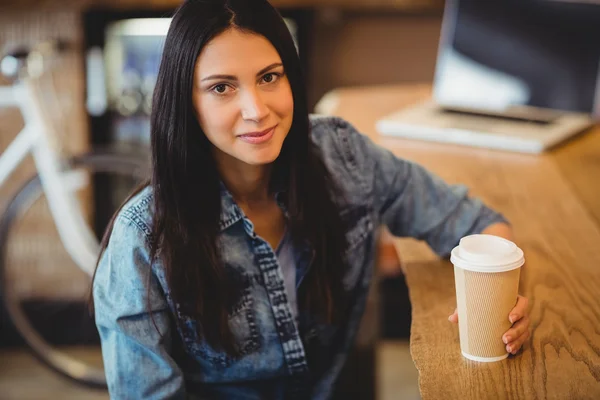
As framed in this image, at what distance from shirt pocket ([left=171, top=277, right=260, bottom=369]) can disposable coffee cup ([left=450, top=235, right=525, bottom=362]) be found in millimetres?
358

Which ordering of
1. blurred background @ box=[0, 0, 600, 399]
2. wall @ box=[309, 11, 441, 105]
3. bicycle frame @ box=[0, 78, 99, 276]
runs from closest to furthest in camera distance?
bicycle frame @ box=[0, 78, 99, 276], blurred background @ box=[0, 0, 600, 399], wall @ box=[309, 11, 441, 105]

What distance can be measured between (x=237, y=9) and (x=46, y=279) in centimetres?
190

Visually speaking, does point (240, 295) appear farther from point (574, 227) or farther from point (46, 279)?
point (46, 279)

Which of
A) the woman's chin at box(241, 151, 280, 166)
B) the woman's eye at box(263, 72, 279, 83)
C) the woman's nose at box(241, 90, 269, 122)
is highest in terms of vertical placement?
the woman's eye at box(263, 72, 279, 83)

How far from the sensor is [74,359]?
8.82ft

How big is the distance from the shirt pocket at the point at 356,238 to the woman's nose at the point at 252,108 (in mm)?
292

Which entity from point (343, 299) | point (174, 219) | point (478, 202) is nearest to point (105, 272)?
point (174, 219)

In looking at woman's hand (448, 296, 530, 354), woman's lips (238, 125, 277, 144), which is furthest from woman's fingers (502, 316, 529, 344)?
woman's lips (238, 125, 277, 144)

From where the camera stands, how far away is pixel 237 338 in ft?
3.92

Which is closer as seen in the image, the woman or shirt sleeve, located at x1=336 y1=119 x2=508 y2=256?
→ the woman

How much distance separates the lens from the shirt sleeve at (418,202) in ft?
4.23

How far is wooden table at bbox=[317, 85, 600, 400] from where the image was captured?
36.6 inches

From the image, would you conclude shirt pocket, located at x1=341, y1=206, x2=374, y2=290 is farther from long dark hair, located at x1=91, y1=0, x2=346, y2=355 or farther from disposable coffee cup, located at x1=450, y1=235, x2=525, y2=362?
disposable coffee cup, located at x1=450, y1=235, x2=525, y2=362

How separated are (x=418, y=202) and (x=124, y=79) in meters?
1.65
